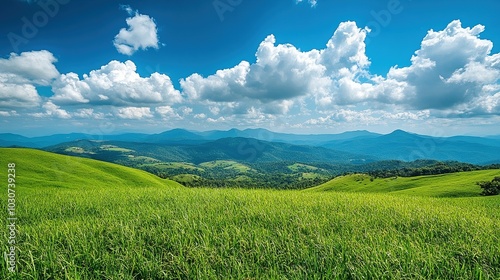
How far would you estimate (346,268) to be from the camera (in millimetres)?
5855

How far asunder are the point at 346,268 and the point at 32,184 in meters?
38.9

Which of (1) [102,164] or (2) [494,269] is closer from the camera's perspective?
(2) [494,269]

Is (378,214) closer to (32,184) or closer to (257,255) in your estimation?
(257,255)

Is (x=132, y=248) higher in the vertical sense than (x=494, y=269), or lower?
higher

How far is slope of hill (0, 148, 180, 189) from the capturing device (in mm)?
36625

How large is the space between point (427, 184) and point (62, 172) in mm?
106818

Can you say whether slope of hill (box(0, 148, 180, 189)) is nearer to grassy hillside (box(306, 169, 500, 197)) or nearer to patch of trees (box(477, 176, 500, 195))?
grassy hillside (box(306, 169, 500, 197))

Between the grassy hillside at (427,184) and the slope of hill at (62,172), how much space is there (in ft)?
216

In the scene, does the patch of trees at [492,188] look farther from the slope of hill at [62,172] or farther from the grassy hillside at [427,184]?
the slope of hill at [62,172]

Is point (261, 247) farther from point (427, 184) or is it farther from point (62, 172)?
point (427, 184)

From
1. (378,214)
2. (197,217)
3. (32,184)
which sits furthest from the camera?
(32,184)

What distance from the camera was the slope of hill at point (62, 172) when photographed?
36625mm

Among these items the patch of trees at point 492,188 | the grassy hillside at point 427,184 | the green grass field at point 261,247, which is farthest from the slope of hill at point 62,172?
the patch of trees at point 492,188

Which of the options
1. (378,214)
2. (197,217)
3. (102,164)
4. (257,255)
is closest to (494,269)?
(378,214)
